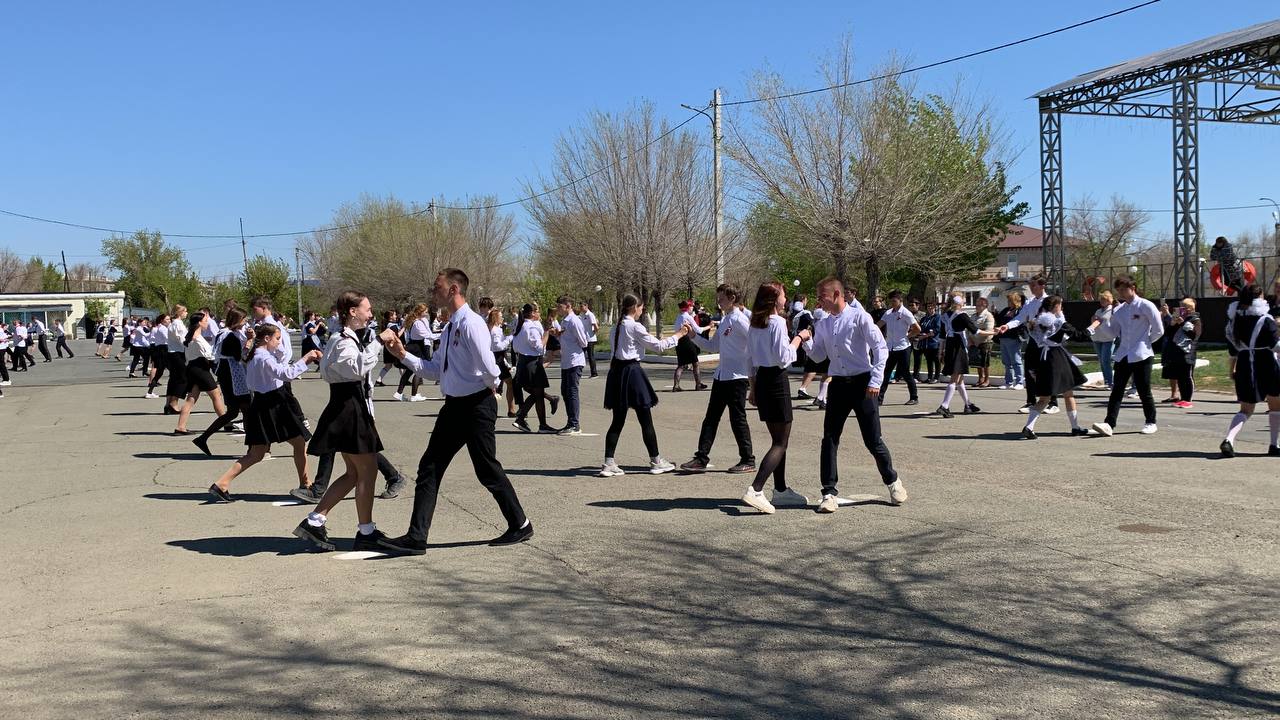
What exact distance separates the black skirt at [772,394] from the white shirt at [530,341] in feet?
21.3

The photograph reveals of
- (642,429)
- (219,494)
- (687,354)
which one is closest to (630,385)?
(642,429)

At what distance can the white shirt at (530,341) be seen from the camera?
577 inches

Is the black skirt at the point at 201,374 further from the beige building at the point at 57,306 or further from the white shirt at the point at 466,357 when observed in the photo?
the beige building at the point at 57,306

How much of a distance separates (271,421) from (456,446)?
3.01m

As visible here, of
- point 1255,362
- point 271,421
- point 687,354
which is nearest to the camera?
point 271,421

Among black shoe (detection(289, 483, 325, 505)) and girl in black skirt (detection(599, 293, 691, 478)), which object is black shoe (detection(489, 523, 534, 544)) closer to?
black shoe (detection(289, 483, 325, 505))

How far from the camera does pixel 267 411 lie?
30.2 feet

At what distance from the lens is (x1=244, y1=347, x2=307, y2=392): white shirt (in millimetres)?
9141

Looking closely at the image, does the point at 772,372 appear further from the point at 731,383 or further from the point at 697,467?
the point at 697,467

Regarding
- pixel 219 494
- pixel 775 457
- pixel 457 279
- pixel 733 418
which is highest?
pixel 457 279

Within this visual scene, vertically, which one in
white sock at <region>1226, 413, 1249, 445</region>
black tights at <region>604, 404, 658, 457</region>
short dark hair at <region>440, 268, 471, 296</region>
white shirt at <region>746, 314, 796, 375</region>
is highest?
short dark hair at <region>440, 268, 471, 296</region>

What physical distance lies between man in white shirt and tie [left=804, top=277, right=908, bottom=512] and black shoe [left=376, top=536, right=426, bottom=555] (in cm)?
287

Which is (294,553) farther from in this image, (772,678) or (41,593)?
(772,678)

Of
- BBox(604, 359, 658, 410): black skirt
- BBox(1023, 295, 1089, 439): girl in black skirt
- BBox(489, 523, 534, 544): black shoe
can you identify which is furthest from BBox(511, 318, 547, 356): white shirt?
BBox(489, 523, 534, 544): black shoe
